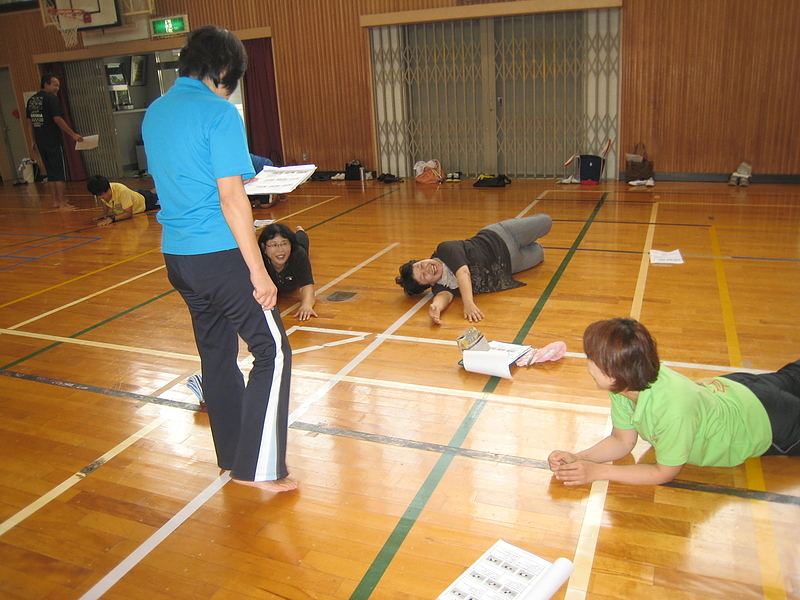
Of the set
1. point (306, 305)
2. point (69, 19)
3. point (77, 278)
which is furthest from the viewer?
point (69, 19)

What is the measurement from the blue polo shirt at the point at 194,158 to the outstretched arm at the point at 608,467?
120cm

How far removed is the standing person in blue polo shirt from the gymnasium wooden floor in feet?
1.06

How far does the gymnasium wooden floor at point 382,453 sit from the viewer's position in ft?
5.51

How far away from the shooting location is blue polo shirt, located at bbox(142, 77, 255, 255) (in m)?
1.68

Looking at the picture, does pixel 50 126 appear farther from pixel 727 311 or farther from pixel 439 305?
pixel 727 311

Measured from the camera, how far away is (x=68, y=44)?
10.3 meters

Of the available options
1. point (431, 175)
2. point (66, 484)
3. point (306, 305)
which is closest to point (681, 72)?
point (431, 175)

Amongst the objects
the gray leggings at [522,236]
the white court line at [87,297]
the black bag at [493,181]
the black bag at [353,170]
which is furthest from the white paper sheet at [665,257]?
the black bag at [353,170]

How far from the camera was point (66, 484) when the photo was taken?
215cm

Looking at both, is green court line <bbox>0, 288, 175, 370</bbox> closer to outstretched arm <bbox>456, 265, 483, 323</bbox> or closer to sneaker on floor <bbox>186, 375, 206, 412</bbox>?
sneaker on floor <bbox>186, 375, 206, 412</bbox>

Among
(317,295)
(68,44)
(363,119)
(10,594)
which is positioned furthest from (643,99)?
(68,44)

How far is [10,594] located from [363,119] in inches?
326

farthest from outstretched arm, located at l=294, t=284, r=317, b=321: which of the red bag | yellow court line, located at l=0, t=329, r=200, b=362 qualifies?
the red bag

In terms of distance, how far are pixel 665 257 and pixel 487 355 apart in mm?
2301
